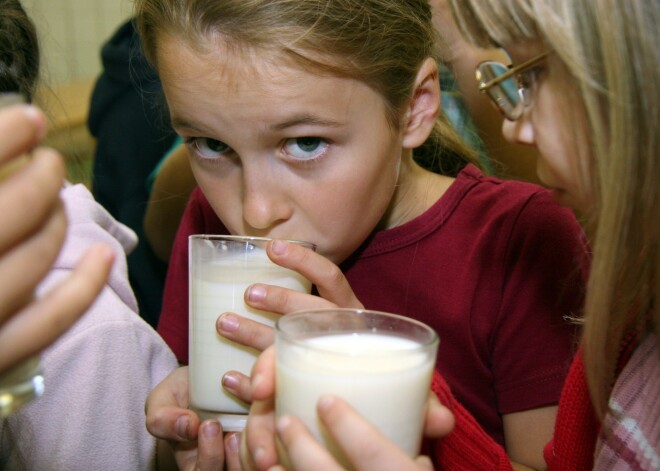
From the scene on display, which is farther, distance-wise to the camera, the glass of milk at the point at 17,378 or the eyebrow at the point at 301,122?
the eyebrow at the point at 301,122

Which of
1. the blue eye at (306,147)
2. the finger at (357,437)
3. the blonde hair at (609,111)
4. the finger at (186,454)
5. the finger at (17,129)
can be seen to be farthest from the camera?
the finger at (186,454)

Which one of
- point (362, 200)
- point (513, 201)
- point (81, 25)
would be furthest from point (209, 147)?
point (81, 25)

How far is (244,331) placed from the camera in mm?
1114

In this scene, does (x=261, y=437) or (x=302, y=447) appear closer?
(x=302, y=447)

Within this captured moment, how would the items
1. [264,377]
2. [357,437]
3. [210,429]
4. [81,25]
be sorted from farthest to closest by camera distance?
[81,25] → [210,429] → [264,377] → [357,437]

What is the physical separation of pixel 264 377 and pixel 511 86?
570 mm

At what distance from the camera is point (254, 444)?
3.13ft

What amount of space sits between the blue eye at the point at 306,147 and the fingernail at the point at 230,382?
40 cm

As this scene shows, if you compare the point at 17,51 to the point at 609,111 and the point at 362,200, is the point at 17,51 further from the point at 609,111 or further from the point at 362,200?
the point at 609,111

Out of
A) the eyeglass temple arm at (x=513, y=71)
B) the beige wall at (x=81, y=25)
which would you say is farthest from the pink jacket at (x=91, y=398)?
the beige wall at (x=81, y=25)

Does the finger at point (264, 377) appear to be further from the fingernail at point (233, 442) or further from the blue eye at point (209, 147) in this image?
the blue eye at point (209, 147)

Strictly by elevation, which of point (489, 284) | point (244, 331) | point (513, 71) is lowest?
point (489, 284)

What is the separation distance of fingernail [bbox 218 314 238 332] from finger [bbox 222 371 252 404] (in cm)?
8

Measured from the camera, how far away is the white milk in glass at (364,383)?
80cm
